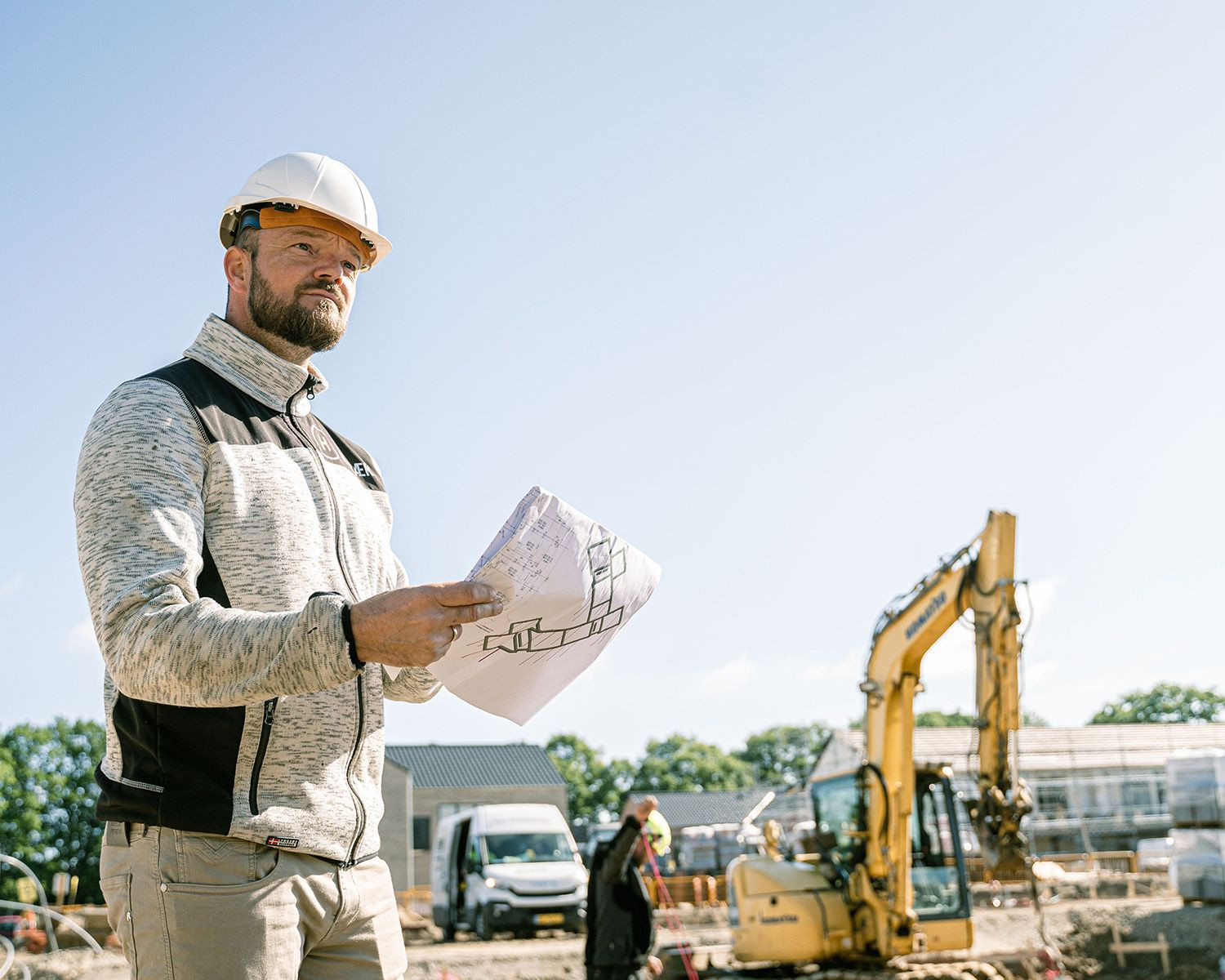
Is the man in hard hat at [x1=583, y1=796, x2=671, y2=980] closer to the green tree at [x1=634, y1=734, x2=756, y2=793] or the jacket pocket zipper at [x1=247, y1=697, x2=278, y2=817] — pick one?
the jacket pocket zipper at [x1=247, y1=697, x2=278, y2=817]

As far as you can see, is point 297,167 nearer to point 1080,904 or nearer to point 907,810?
point 907,810

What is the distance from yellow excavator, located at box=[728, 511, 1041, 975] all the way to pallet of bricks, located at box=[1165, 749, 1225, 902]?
10.4 m

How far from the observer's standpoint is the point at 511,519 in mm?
1794

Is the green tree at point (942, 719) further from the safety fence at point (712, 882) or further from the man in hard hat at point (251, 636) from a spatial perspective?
the man in hard hat at point (251, 636)

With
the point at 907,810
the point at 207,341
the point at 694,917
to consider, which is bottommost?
the point at 694,917

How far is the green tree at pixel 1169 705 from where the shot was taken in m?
85.1

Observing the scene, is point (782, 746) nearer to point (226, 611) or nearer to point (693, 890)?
point (693, 890)

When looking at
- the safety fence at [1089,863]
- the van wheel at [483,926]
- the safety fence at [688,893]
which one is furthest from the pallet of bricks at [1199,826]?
the van wheel at [483,926]

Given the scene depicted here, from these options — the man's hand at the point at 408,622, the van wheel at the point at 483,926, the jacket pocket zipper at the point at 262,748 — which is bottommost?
the van wheel at the point at 483,926

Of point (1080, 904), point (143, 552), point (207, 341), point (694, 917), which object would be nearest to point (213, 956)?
point (143, 552)

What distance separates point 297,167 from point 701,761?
8828 cm

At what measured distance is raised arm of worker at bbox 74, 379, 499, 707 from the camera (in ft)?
5.30

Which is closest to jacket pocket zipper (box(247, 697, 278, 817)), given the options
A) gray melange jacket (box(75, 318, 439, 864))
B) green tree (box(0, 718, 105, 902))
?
gray melange jacket (box(75, 318, 439, 864))

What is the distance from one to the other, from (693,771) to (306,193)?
88.4 metres
